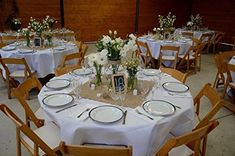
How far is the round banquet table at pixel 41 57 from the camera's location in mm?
3996

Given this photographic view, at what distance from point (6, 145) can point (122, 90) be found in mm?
1685

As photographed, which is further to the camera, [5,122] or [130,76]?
[5,122]

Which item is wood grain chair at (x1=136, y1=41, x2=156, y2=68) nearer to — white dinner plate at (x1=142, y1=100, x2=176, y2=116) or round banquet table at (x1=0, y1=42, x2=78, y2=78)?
round banquet table at (x1=0, y1=42, x2=78, y2=78)

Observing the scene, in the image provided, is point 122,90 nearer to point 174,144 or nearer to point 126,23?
point 174,144

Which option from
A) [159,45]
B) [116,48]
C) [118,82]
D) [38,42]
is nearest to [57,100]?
[118,82]

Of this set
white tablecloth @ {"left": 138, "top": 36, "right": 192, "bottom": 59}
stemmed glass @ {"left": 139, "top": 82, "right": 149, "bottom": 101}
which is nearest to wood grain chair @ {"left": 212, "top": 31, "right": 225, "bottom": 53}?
white tablecloth @ {"left": 138, "top": 36, "right": 192, "bottom": 59}

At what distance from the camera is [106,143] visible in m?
1.84

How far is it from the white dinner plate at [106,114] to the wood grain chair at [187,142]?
0.43 m

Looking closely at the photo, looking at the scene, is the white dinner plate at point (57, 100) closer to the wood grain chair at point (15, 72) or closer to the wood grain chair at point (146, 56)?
the wood grain chair at point (15, 72)

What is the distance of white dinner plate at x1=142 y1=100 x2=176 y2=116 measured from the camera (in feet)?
6.14

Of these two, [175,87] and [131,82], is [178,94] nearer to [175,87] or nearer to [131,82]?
[175,87]

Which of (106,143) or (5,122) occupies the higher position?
(106,143)

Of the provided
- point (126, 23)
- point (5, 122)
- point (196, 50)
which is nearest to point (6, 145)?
point (5, 122)

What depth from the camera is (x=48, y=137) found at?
2.07 meters
